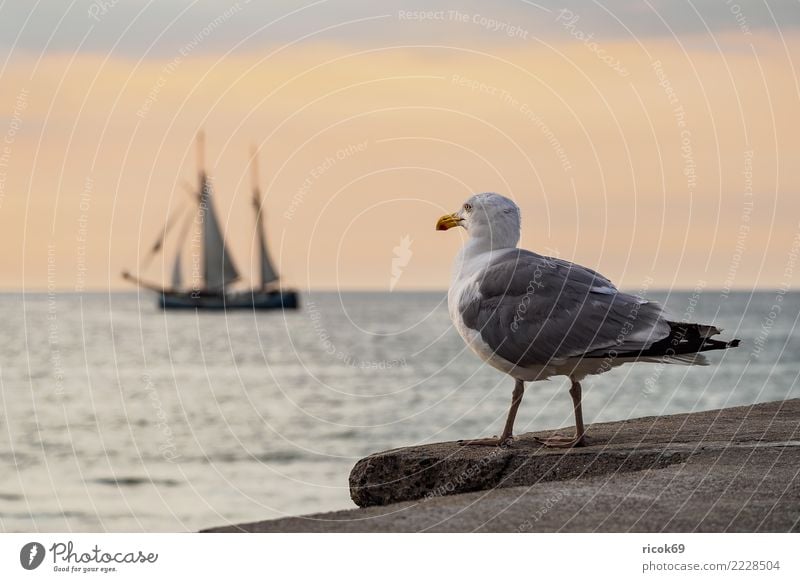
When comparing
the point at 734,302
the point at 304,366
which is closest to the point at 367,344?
→ the point at 304,366

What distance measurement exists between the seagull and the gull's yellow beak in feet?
1.89

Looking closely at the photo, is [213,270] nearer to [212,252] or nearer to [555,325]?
[212,252]

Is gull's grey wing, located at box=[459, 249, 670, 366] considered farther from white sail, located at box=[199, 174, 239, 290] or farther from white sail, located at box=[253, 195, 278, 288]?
white sail, located at box=[253, 195, 278, 288]

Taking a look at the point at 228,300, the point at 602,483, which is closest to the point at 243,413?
the point at 602,483

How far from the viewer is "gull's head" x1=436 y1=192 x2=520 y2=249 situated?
7906mm

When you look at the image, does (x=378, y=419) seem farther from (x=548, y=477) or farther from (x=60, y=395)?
(x=548, y=477)

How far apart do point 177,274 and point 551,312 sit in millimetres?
61960

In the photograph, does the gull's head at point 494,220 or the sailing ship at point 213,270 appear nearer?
the gull's head at point 494,220

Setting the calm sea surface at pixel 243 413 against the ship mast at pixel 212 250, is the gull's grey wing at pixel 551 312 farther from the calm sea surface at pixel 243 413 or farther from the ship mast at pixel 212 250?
the ship mast at pixel 212 250

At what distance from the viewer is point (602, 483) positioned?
19.7ft

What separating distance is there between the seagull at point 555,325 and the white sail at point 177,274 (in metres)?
58.6

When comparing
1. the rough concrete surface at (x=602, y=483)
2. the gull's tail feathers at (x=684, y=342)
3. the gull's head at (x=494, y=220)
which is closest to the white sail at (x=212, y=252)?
the gull's head at (x=494, y=220)

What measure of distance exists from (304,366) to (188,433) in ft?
57.6

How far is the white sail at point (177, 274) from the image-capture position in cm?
6543
